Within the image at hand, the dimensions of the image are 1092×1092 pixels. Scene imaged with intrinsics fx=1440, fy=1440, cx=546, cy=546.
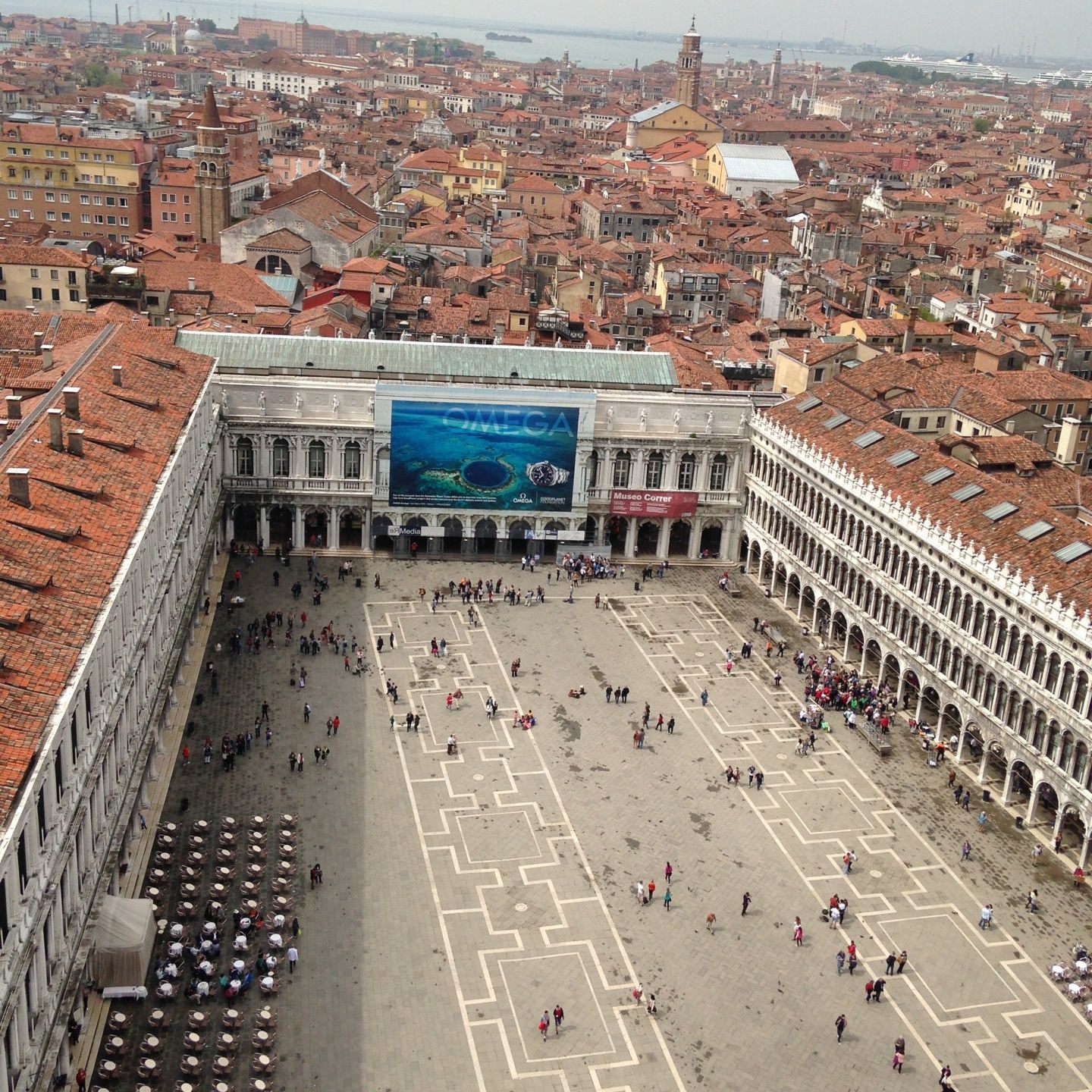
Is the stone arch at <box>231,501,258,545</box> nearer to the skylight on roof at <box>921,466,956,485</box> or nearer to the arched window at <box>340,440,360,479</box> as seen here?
the arched window at <box>340,440,360,479</box>

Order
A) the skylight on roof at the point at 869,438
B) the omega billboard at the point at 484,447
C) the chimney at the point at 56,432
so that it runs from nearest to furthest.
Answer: the chimney at the point at 56,432 < the skylight on roof at the point at 869,438 < the omega billboard at the point at 484,447

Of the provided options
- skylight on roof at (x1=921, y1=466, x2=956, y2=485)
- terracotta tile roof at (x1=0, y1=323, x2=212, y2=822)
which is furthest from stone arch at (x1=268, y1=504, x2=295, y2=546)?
skylight on roof at (x1=921, y1=466, x2=956, y2=485)

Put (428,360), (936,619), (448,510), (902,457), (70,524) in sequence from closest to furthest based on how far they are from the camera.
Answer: (70,524) < (936,619) < (902,457) < (448,510) < (428,360)

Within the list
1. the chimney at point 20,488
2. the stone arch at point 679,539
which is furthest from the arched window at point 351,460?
the chimney at point 20,488

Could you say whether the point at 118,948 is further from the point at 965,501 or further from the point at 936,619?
the point at 965,501

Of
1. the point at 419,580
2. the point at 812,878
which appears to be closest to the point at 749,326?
the point at 419,580

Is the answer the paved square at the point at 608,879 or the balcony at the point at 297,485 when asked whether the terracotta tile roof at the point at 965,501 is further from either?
the balcony at the point at 297,485

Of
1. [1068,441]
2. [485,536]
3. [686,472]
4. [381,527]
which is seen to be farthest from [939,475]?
[381,527]
